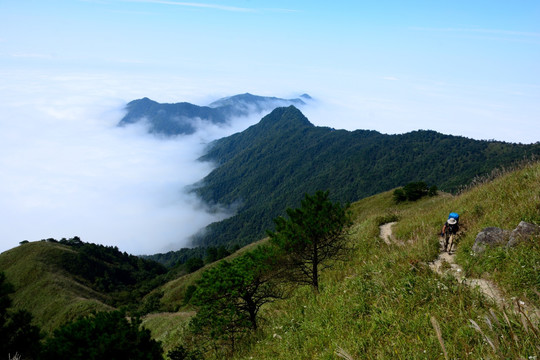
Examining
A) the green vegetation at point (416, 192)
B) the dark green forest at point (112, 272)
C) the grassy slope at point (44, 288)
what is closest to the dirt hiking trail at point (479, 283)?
the green vegetation at point (416, 192)

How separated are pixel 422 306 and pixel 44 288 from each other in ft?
294

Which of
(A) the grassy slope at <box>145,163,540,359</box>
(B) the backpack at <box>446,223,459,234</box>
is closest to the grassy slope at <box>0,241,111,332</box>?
(A) the grassy slope at <box>145,163,540,359</box>

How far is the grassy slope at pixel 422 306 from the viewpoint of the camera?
19.9 ft

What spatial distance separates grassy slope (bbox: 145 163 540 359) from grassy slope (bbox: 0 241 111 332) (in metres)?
58.4

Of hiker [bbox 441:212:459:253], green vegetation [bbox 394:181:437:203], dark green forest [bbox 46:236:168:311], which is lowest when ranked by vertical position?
dark green forest [bbox 46:236:168:311]

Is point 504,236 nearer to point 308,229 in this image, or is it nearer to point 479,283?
point 479,283

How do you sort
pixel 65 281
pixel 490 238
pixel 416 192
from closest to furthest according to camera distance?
pixel 490 238 < pixel 416 192 < pixel 65 281

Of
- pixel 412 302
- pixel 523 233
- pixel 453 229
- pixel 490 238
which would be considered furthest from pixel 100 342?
pixel 453 229

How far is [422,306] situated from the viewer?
807cm

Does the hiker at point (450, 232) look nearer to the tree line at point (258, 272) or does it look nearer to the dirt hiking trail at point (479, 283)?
the dirt hiking trail at point (479, 283)

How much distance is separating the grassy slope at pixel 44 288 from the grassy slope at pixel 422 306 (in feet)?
191

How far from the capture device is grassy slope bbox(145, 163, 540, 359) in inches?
239

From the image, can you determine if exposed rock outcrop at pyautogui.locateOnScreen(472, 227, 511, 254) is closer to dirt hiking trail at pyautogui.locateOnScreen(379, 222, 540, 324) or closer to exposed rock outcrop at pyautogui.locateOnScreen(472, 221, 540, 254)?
exposed rock outcrop at pyautogui.locateOnScreen(472, 221, 540, 254)

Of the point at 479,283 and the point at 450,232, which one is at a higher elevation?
the point at 450,232
